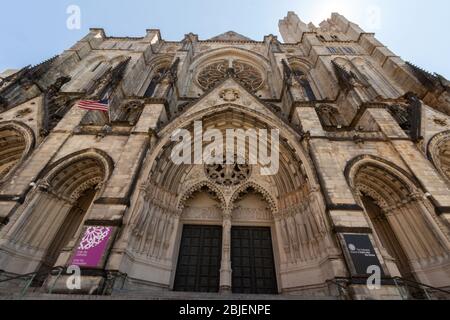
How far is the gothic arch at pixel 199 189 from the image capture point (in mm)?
9422

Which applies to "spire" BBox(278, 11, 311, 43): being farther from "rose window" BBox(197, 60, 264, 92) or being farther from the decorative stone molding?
the decorative stone molding

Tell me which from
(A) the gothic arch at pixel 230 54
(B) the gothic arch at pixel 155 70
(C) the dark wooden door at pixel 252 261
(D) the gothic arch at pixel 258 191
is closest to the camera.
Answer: (C) the dark wooden door at pixel 252 261

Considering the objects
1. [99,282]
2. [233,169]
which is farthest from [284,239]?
[99,282]

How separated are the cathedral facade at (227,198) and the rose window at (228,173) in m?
0.06

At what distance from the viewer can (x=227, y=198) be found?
9617 mm

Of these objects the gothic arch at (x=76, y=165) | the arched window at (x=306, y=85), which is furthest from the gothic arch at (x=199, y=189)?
the arched window at (x=306, y=85)

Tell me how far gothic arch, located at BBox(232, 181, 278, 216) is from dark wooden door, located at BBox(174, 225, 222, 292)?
1362mm

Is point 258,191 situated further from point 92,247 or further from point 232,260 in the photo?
point 92,247

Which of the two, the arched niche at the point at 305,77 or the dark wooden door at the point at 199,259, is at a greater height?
the arched niche at the point at 305,77

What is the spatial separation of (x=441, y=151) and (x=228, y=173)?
9911mm

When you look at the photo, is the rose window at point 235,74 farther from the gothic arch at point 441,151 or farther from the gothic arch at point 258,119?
the gothic arch at point 441,151

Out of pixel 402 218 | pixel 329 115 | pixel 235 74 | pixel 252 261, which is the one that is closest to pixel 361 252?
pixel 402 218

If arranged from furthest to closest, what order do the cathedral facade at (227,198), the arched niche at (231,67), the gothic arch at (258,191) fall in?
the arched niche at (231,67) → the gothic arch at (258,191) → the cathedral facade at (227,198)

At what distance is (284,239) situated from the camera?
Result: 8.35 meters
